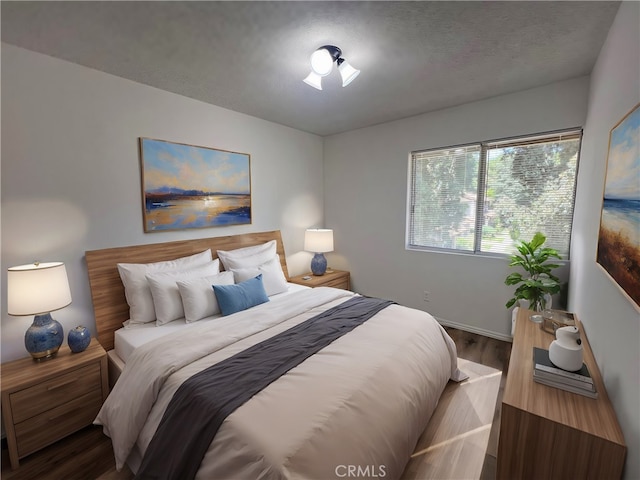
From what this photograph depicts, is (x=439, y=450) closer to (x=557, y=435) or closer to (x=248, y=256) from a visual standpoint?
(x=557, y=435)

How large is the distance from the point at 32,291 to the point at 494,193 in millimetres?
3847

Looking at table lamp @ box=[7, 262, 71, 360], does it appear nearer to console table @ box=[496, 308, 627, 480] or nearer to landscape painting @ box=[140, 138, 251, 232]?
landscape painting @ box=[140, 138, 251, 232]

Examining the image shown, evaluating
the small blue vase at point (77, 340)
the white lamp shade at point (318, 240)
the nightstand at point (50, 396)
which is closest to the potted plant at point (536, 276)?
the white lamp shade at point (318, 240)

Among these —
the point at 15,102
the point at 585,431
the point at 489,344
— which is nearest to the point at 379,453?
the point at 585,431

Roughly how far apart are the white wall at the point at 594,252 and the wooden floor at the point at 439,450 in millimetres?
803

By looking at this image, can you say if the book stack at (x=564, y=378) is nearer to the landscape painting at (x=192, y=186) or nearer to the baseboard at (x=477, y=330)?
the baseboard at (x=477, y=330)

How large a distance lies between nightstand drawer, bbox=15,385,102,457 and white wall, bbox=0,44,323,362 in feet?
1.70

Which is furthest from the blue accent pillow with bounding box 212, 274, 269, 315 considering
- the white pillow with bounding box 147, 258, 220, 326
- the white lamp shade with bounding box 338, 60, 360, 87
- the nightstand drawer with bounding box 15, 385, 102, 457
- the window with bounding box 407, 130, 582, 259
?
the window with bounding box 407, 130, 582, 259

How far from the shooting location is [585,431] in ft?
3.56

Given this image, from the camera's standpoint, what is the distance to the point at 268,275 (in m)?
2.83

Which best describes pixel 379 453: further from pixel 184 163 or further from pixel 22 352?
pixel 184 163

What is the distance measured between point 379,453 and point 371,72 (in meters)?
2.43

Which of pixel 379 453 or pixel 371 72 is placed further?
pixel 371 72

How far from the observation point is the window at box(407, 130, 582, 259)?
2652mm
